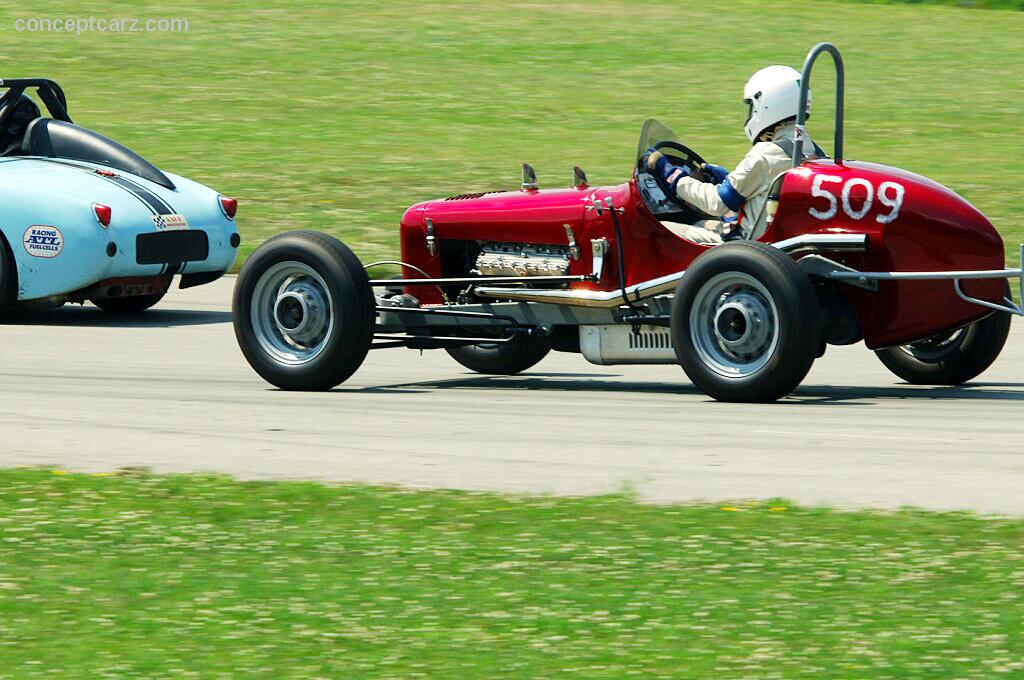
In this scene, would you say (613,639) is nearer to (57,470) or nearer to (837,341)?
(57,470)

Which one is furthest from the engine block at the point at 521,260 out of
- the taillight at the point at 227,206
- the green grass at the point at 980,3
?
the green grass at the point at 980,3

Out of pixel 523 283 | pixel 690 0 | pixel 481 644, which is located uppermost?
pixel 690 0

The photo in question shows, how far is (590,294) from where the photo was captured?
10.5m

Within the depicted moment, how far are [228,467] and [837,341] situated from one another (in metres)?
3.39

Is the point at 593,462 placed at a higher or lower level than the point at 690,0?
lower

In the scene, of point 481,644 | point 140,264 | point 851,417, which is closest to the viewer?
point 481,644

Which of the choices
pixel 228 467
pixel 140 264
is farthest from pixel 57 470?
pixel 140 264

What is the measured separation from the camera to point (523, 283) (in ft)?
35.7

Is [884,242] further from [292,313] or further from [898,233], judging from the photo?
[292,313]

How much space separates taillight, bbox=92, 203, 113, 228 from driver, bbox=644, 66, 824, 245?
195 inches

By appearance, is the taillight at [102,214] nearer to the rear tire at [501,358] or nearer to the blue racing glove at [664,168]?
the rear tire at [501,358]

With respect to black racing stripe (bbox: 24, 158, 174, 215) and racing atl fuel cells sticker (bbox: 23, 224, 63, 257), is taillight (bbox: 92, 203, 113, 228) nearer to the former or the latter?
racing atl fuel cells sticker (bbox: 23, 224, 63, 257)

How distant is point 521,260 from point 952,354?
244 cm

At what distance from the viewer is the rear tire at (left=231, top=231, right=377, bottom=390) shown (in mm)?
10430
